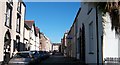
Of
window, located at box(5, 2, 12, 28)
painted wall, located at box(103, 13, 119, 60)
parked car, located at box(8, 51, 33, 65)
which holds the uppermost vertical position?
window, located at box(5, 2, 12, 28)

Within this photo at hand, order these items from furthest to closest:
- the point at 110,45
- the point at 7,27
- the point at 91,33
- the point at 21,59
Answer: the point at 7,27, the point at 91,33, the point at 21,59, the point at 110,45

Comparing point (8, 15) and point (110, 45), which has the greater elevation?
point (8, 15)

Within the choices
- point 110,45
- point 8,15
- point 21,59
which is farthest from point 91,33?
point 8,15

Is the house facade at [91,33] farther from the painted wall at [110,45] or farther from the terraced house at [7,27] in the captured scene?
the terraced house at [7,27]

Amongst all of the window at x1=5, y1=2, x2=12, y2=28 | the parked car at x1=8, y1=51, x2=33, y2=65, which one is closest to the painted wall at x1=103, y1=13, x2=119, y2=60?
the parked car at x1=8, y1=51, x2=33, y2=65

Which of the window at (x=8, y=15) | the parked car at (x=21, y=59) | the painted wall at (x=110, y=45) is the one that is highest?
the window at (x=8, y=15)

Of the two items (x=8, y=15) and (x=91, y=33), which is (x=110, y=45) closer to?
(x=91, y=33)

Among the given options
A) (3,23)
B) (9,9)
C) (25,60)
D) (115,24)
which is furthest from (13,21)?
(115,24)

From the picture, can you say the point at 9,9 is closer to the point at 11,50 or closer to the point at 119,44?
the point at 11,50

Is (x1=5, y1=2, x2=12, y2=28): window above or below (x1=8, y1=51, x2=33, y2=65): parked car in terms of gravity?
above

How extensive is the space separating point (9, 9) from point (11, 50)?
15.6ft

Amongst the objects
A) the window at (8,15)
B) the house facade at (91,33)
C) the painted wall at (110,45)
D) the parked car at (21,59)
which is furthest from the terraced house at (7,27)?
the painted wall at (110,45)

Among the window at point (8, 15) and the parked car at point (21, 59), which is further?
the window at point (8, 15)

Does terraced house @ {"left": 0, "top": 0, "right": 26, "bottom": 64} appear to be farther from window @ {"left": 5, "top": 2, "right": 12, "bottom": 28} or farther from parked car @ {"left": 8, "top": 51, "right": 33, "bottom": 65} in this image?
parked car @ {"left": 8, "top": 51, "right": 33, "bottom": 65}
